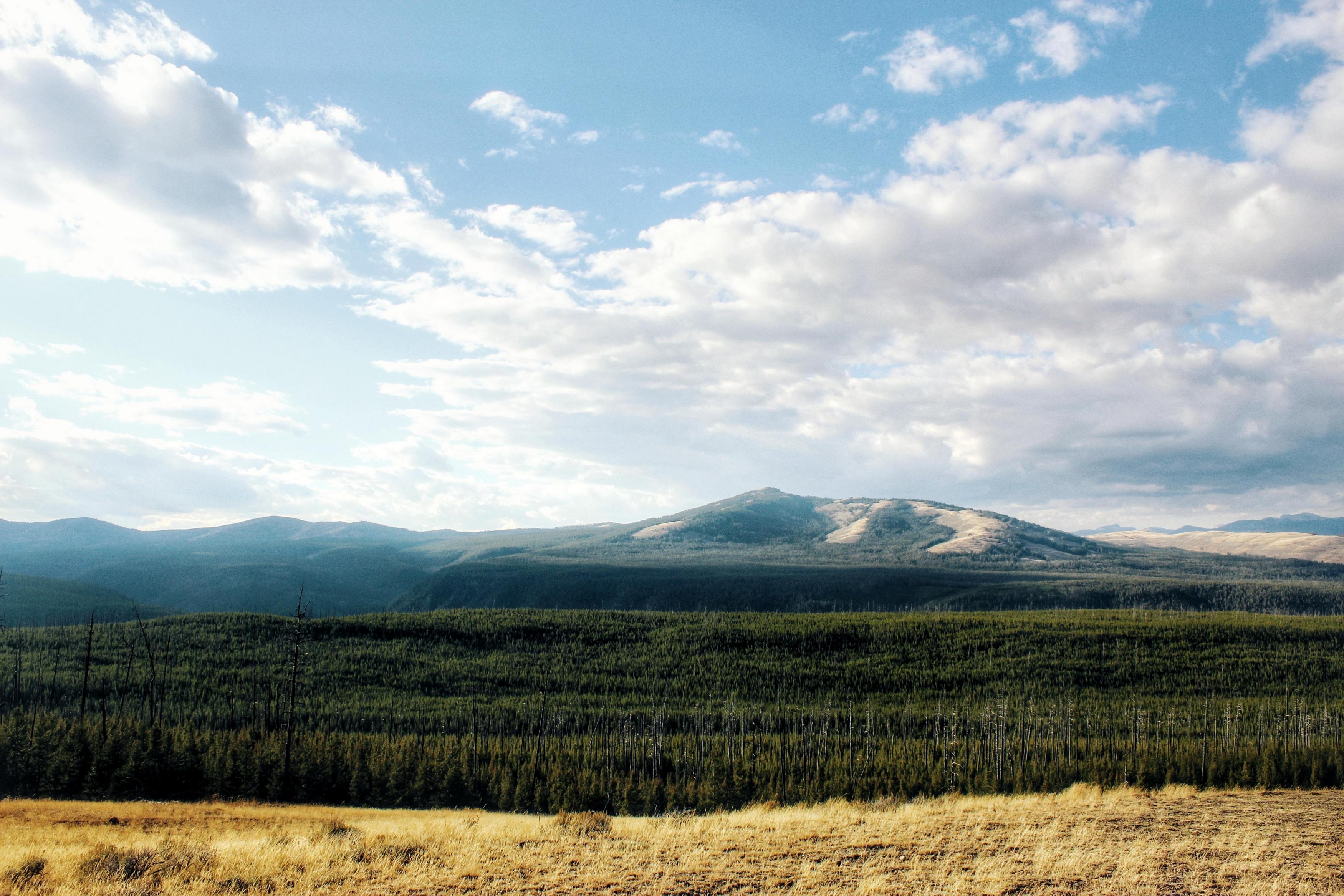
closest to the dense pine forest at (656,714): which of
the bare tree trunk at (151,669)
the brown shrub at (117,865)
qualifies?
the bare tree trunk at (151,669)

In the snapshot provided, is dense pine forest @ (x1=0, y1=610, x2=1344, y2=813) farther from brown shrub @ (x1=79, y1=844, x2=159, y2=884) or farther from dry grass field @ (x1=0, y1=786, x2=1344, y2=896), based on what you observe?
brown shrub @ (x1=79, y1=844, x2=159, y2=884)

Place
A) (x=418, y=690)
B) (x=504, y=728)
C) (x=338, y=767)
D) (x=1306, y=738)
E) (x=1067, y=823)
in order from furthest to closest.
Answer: (x=418, y=690) < (x=504, y=728) < (x=1306, y=738) < (x=338, y=767) < (x=1067, y=823)

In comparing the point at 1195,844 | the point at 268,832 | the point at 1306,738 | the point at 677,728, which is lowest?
the point at 677,728

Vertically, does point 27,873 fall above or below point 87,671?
above

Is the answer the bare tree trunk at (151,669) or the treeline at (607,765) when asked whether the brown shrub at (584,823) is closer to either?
the treeline at (607,765)

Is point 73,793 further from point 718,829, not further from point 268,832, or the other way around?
point 718,829

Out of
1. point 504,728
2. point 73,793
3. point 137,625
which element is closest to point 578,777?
point 73,793

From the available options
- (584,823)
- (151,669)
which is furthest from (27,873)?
(151,669)

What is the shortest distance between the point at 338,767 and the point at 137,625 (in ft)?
539

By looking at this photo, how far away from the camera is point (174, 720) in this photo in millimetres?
112000

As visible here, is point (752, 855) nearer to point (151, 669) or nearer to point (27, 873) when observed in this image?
point (27, 873)

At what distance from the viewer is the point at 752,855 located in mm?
21188

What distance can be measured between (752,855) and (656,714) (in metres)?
111

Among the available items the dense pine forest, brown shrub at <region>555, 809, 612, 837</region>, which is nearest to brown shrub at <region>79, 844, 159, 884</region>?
brown shrub at <region>555, 809, 612, 837</region>
